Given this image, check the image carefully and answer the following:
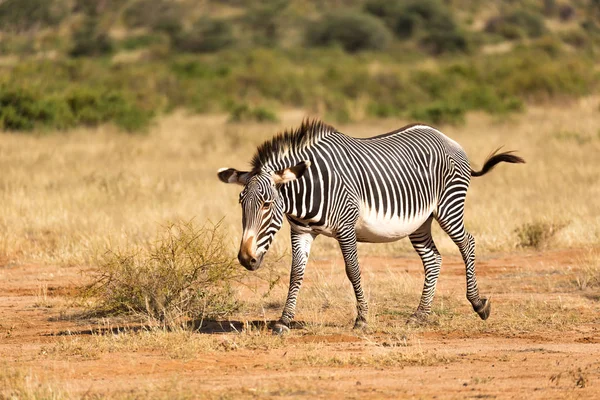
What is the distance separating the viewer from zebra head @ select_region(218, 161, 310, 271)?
7.25 metres

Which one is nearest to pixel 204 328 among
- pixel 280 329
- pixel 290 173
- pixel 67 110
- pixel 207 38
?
pixel 280 329

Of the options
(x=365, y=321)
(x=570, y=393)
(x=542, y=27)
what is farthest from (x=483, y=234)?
(x=542, y=27)

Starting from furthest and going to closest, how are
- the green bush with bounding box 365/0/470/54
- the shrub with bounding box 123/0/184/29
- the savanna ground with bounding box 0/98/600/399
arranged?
the shrub with bounding box 123/0/184/29 < the green bush with bounding box 365/0/470/54 < the savanna ground with bounding box 0/98/600/399

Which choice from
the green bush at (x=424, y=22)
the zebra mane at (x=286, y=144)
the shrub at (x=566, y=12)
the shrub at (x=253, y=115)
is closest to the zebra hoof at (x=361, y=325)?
the zebra mane at (x=286, y=144)

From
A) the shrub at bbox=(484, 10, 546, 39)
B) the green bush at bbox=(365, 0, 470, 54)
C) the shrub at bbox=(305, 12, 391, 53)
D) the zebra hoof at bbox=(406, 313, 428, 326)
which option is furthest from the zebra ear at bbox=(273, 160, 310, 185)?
the shrub at bbox=(484, 10, 546, 39)

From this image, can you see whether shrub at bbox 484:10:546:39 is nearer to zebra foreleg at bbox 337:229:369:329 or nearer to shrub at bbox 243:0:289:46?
shrub at bbox 243:0:289:46

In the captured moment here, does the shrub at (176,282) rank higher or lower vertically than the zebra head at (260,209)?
lower

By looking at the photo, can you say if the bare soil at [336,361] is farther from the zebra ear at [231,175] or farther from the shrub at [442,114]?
the shrub at [442,114]

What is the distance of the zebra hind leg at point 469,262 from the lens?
8.46 m

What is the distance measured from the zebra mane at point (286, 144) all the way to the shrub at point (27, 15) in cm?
2352

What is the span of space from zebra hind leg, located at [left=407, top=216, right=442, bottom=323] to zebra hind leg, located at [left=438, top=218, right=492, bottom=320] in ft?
0.68

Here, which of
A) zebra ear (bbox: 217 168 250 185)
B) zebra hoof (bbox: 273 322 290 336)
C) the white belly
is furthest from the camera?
the white belly

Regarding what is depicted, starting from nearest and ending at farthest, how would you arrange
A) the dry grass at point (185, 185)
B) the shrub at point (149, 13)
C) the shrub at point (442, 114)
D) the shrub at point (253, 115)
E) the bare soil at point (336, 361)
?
the bare soil at point (336, 361) → the dry grass at point (185, 185) → the shrub at point (442, 114) → the shrub at point (253, 115) → the shrub at point (149, 13)

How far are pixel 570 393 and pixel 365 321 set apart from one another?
7.67 ft
